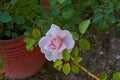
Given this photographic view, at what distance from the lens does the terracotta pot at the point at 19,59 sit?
1490 millimetres

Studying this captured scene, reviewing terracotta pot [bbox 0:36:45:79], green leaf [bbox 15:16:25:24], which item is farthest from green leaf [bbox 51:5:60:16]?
terracotta pot [bbox 0:36:45:79]

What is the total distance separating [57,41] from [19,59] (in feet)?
2.58

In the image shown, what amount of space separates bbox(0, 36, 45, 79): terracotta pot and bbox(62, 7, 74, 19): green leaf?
0.45 m

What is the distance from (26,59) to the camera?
64.9 inches

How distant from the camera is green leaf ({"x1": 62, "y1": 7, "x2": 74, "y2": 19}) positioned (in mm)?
1061

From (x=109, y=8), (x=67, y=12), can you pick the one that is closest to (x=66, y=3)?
(x=67, y=12)

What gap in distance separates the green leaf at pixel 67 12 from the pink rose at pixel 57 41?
0.20 m

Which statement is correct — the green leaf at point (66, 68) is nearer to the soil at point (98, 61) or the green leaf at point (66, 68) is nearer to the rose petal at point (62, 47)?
the rose petal at point (62, 47)

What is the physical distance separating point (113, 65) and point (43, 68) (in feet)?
1.30

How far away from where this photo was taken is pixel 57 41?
0.86 meters

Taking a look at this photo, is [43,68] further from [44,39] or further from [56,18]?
[44,39]

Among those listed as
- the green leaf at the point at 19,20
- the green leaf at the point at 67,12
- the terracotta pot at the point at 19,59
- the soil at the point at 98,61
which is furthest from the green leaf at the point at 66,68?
the soil at the point at 98,61

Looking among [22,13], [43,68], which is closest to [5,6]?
[22,13]

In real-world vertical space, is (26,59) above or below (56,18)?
below
